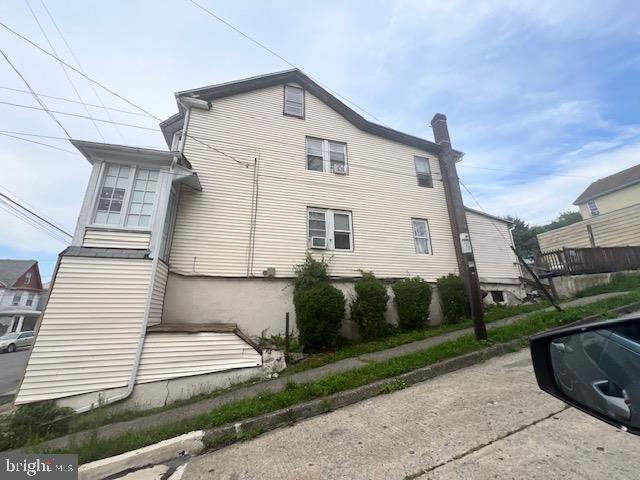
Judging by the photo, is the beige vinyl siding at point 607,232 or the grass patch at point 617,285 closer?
the grass patch at point 617,285

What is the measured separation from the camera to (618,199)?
22.4 m

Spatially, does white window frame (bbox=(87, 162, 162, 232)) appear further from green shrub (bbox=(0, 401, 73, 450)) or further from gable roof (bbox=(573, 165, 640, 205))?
gable roof (bbox=(573, 165, 640, 205))

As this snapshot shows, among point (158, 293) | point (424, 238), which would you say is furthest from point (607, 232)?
point (158, 293)

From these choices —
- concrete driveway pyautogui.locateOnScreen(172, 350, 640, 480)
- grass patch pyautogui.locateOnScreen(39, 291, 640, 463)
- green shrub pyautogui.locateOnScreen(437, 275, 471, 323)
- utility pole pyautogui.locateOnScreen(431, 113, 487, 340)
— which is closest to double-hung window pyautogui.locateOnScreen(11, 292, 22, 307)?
grass patch pyautogui.locateOnScreen(39, 291, 640, 463)

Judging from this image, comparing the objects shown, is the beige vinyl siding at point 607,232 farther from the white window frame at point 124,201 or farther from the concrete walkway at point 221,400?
the white window frame at point 124,201

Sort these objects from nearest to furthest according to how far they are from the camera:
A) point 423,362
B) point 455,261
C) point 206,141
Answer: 1. point 423,362
2. point 206,141
3. point 455,261

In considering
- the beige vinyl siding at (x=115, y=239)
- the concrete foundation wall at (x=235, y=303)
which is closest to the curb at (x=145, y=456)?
the concrete foundation wall at (x=235, y=303)

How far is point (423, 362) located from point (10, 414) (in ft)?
23.1

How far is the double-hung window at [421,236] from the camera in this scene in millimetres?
10461

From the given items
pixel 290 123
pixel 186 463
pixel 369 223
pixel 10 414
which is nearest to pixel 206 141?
pixel 290 123

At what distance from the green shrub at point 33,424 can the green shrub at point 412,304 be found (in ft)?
25.7

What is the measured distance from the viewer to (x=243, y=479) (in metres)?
2.45

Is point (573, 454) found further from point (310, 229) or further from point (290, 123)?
point (290, 123)

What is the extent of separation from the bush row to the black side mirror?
5.21 meters
